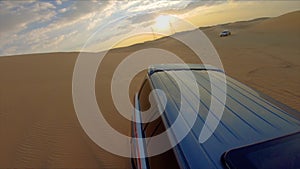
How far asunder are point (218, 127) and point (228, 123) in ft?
0.33

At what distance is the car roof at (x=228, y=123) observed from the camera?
167 cm

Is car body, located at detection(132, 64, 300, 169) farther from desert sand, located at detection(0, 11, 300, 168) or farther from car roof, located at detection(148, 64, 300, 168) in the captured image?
desert sand, located at detection(0, 11, 300, 168)

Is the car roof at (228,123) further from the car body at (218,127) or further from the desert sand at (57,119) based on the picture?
the desert sand at (57,119)

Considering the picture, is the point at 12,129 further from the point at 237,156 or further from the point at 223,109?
the point at 237,156

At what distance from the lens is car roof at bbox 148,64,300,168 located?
167 cm

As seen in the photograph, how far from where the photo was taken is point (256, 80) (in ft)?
28.3

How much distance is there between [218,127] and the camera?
1.96 meters

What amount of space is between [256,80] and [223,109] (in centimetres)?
682

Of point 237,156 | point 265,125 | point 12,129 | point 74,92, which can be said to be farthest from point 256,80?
point 237,156

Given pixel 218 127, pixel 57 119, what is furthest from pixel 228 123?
pixel 57 119

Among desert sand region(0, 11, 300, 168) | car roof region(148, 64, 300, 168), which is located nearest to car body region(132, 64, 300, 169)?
car roof region(148, 64, 300, 168)

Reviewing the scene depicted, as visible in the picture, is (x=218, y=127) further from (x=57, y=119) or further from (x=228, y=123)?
(x=57, y=119)

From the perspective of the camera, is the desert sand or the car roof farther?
the desert sand

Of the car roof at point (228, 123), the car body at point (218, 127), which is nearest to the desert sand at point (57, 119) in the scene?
the car body at point (218, 127)
